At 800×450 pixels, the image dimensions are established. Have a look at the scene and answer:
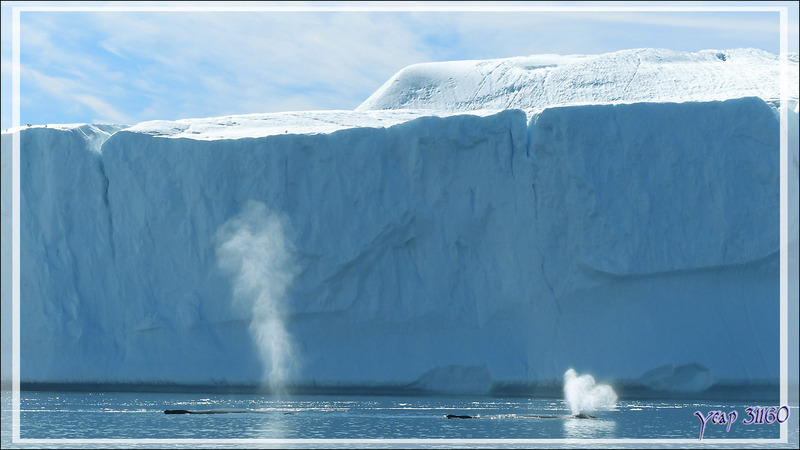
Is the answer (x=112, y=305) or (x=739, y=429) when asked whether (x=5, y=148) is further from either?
(x=739, y=429)

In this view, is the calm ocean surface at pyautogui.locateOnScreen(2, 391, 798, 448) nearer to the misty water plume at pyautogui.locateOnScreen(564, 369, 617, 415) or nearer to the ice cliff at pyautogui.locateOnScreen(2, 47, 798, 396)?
the misty water plume at pyautogui.locateOnScreen(564, 369, 617, 415)

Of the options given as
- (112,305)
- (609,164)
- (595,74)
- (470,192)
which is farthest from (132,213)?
(595,74)

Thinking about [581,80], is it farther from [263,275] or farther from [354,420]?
[354,420]

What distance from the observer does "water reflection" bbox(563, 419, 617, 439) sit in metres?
11.6

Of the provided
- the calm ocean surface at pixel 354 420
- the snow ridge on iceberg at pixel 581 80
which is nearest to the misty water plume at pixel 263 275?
the calm ocean surface at pixel 354 420

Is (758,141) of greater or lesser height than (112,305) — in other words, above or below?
above

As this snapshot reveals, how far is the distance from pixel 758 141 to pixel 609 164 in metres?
2.37

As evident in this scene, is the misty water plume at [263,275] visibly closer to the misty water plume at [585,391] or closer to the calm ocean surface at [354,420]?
the calm ocean surface at [354,420]

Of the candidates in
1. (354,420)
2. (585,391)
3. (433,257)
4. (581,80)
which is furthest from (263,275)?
(581,80)

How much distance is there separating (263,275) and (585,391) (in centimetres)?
532

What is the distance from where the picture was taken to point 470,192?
17031mm

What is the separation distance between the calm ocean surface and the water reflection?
11mm

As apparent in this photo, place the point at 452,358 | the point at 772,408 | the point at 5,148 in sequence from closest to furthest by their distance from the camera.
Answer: the point at 772,408 → the point at 452,358 → the point at 5,148

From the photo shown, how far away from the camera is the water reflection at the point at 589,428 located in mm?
11570
